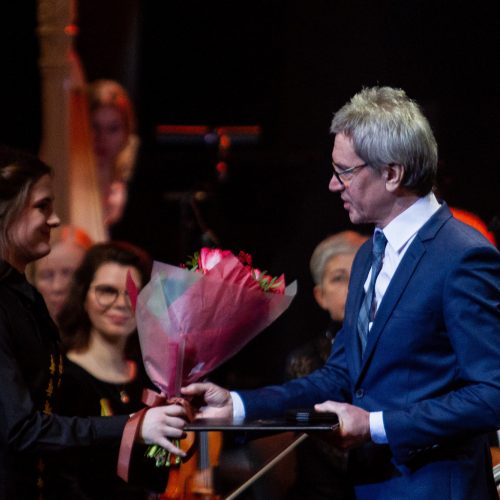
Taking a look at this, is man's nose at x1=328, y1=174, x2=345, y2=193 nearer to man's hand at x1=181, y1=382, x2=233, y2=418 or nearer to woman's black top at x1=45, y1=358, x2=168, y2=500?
man's hand at x1=181, y1=382, x2=233, y2=418

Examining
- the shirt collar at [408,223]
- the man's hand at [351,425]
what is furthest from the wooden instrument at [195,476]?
the shirt collar at [408,223]

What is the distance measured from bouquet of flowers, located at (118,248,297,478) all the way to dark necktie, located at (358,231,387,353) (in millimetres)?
200

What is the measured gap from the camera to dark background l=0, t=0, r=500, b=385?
4809mm

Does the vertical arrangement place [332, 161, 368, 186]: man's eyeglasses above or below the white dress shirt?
above

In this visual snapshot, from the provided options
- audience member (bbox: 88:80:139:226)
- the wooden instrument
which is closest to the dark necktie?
the wooden instrument

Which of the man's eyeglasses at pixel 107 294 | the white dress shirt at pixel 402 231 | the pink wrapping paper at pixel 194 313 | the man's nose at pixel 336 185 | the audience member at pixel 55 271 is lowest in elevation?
the audience member at pixel 55 271

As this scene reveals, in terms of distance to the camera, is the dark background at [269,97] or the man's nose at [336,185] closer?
the man's nose at [336,185]

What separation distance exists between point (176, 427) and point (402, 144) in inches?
33.1

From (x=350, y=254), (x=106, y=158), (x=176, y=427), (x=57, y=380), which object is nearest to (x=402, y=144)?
(x=176, y=427)

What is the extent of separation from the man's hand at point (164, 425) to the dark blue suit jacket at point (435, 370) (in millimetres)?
418

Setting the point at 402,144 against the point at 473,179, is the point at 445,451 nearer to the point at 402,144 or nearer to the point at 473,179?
the point at 402,144

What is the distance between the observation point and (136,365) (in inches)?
142

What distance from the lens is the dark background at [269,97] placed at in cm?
481

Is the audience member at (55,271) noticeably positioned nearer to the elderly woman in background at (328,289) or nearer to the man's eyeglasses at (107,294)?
the man's eyeglasses at (107,294)
